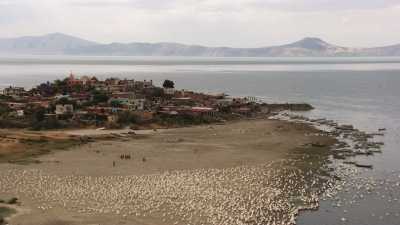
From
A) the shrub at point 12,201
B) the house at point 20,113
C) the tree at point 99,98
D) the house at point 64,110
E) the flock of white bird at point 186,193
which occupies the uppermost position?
the tree at point 99,98

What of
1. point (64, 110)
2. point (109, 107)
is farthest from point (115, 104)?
point (64, 110)

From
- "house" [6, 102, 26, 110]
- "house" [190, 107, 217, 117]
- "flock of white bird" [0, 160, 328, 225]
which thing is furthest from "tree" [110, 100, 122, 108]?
"flock of white bird" [0, 160, 328, 225]

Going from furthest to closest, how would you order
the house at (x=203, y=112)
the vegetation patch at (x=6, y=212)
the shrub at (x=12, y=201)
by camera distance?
the house at (x=203, y=112) → the shrub at (x=12, y=201) → the vegetation patch at (x=6, y=212)

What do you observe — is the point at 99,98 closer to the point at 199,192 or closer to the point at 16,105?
the point at 16,105

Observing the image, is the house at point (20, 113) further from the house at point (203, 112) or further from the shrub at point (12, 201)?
the shrub at point (12, 201)

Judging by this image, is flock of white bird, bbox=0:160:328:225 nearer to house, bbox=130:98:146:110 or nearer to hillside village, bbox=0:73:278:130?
hillside village, bbox=0:73:278:130

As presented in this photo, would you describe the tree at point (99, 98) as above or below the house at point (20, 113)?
above

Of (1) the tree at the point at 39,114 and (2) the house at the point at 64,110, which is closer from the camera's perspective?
(1) the tree at the point at 39,114

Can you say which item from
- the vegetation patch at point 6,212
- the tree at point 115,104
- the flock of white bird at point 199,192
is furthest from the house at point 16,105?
the vegetation patch at point 6,212
